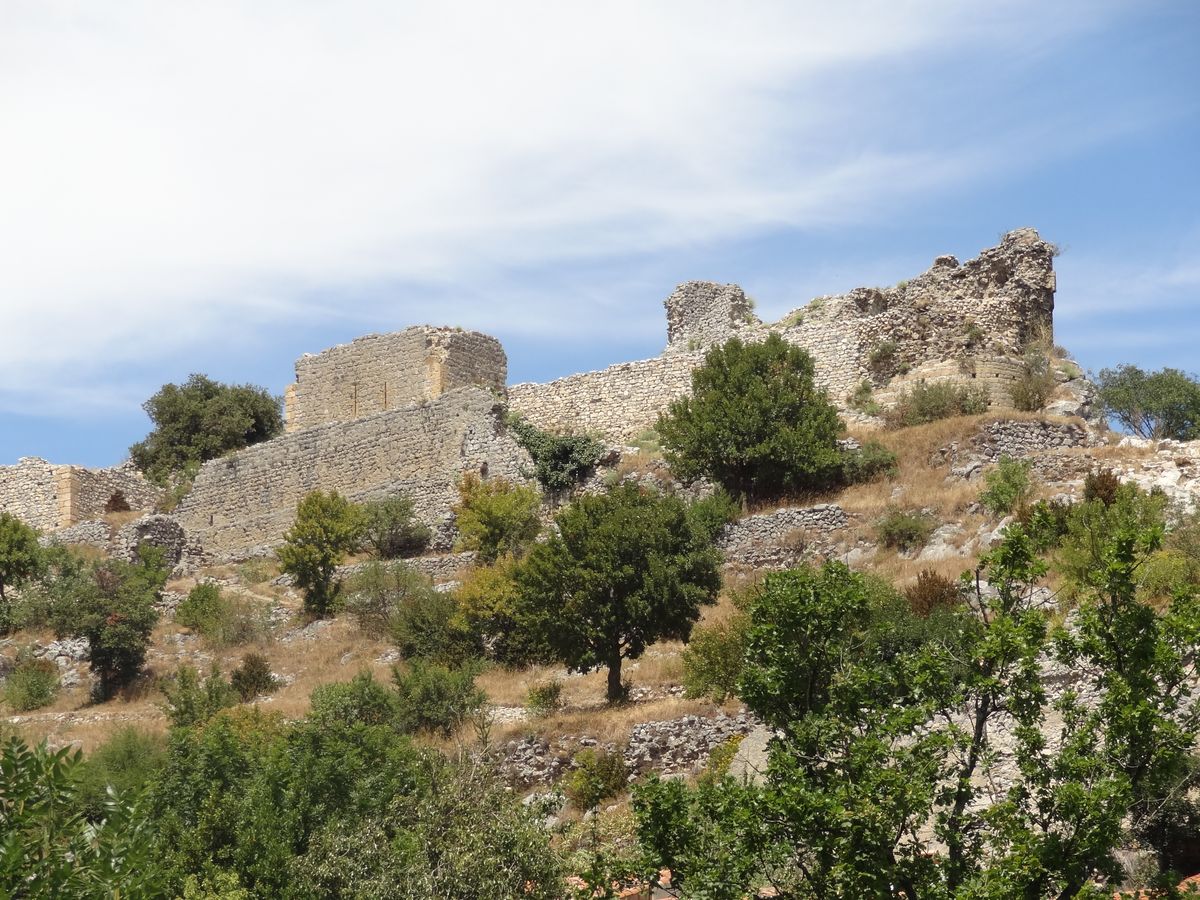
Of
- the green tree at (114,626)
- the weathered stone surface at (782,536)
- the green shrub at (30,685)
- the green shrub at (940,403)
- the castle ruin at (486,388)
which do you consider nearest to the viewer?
the weathered stone surface at (782,536)

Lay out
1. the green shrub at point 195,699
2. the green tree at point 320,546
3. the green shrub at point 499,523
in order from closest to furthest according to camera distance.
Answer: the green shrub at point 195,699
the green shrub at point 499,523
the green tree at point 320,546

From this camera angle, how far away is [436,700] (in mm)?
25281

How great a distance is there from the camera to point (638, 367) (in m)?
38.6

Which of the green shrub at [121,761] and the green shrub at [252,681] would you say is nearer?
the green shrub at [121,761]

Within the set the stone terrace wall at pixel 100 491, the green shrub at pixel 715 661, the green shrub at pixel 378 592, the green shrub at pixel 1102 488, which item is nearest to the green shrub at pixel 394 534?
the green shrub at pixel 378 592

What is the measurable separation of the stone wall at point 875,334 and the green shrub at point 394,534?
414 cm

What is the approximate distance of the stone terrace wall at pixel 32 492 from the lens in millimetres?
42719

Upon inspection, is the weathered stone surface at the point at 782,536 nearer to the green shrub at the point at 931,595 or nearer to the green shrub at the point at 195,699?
the green shrub at the point at 931,595

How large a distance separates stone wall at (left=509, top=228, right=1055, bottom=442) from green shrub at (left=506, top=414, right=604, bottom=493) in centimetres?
177

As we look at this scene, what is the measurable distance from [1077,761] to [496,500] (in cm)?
2172

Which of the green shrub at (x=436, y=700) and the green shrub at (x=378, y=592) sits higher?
the green shrub at (x=378, y=592)

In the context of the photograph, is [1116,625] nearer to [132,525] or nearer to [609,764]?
[609,764]

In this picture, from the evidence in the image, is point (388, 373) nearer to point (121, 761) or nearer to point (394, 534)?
point (394, 534)

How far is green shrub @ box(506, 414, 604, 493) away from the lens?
3591 centimetres
